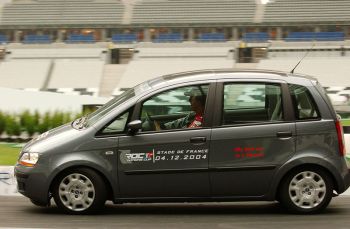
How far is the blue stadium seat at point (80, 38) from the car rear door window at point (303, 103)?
43308mm

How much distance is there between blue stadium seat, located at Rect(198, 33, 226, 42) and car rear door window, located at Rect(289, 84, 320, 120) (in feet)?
135

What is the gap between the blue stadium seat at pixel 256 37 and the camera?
4706cm

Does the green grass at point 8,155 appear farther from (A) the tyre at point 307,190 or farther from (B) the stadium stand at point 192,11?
(B) the stadium stand at point 192,11

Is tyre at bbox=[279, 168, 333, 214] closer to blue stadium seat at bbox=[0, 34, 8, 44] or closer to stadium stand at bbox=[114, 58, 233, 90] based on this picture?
stadium stand at bbox=[114, 58, 233, 90]

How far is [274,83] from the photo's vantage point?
22.2 ft

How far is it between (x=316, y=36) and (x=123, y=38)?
1289 cm

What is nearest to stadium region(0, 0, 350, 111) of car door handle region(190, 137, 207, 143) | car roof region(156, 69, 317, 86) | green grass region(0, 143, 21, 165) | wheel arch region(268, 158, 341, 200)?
green grass region(0, 143, 21, 165)

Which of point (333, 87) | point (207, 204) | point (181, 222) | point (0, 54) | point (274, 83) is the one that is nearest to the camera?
point (181, 222)

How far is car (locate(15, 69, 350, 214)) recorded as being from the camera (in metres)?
6.58

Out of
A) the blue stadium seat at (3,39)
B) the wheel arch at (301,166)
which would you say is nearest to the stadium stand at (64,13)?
the blue stadium seat at (3,39)

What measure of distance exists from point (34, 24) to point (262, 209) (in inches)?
1838

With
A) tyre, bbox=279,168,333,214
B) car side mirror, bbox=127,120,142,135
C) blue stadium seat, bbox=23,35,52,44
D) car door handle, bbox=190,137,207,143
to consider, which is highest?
blue stadium seat, bbox=23,35,52,44

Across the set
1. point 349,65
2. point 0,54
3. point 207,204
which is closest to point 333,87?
point 349,65

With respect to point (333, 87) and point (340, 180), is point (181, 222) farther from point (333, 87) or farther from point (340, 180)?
point (333, 87)
